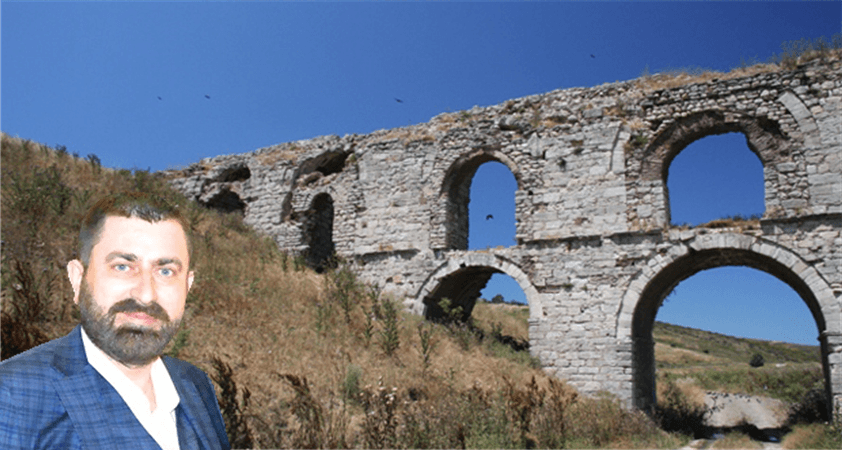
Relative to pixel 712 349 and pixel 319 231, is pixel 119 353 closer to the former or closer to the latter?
pixel 319 231

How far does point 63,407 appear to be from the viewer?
1.22m

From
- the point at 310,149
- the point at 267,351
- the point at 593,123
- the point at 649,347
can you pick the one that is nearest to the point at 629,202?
the point at 593,123

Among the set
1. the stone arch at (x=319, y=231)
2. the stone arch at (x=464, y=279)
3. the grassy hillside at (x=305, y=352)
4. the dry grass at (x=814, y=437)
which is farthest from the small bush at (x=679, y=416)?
the stone arch at (x=319, y=231)

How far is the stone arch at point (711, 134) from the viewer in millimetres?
11484

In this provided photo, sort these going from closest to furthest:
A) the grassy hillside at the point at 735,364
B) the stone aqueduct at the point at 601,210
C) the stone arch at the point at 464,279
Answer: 1. the stone aqueduct at the point at 601,210
2. the stone arch at the point at 464,279
3. the grassy hillside at the point at 735,364

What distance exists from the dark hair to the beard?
0.31 feet

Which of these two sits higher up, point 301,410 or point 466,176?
point 466,176

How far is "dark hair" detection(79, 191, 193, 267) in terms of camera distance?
139 centimetres

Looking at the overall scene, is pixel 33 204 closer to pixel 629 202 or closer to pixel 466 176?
pixel 466 176

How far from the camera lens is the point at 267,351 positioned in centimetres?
908

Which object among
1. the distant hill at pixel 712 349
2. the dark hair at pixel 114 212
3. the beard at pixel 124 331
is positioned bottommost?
the distant hill at pixel 712 349

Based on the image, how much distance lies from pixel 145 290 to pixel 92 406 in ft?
0.88

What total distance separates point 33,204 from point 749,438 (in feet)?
43.4

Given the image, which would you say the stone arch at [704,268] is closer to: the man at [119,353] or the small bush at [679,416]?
the small bush at [679,416]
